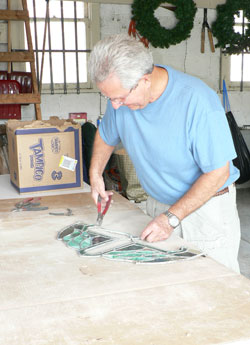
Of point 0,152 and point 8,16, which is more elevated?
point 8,16

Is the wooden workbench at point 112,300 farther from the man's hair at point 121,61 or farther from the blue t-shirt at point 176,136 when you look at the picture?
the man's hair at point 121,61

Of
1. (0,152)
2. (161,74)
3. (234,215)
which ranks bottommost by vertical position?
(0,152)

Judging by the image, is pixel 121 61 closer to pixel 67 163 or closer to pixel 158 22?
pixel 67 163

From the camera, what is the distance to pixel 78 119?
5.36 metres

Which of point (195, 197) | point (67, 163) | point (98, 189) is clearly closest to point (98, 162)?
point (98, 189)

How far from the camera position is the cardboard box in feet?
7.72

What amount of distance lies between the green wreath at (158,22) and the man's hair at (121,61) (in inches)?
157

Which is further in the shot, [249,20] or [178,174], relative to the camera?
[249,20]

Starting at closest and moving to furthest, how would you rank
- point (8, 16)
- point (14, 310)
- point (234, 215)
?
1. point (14, 310)
2. point (234, 215)
3. point (8, 16)

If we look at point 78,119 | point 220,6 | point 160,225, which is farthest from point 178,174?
point 220,6

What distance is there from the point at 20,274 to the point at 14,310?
0.22m

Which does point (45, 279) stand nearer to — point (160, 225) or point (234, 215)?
point (160, 225)

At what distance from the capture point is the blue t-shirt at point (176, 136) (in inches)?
60.1

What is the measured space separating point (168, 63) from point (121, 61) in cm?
439
